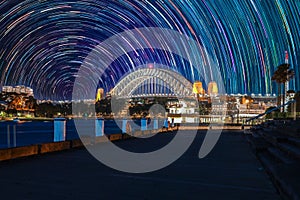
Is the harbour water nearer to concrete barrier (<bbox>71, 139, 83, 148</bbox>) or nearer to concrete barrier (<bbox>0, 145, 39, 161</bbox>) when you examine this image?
concrete barrier (<bbox>0, 145, 39, 161</bbox>)

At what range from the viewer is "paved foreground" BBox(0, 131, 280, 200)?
299 inches

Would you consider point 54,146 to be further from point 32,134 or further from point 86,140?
point 32,134

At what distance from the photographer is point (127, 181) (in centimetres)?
914

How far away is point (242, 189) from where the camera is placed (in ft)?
27.3

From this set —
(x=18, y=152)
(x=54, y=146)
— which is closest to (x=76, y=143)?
(x=54, y=146)

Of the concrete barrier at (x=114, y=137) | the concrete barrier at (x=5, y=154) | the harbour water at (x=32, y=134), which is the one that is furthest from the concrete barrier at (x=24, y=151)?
the concrete barrier at (x=114, y=137)

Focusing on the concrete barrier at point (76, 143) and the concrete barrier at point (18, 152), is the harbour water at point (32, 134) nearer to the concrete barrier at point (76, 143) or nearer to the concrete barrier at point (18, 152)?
the concrete barrier at point (18, 152)

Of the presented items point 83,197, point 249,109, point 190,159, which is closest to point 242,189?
point 83,197

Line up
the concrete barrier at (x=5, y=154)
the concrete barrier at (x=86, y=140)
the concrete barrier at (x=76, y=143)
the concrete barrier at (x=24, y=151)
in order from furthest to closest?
the concrete barrier at (x=86, y=140)
the concrete barrier at (x=76, y=143)
the concrete barrier at (x=24, y=151)
the concrete barrier at (x=5, y=154)

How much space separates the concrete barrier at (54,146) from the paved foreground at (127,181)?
5.31 ft

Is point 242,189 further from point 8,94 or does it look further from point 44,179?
point 8,94

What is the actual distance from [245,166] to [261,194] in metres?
4.54

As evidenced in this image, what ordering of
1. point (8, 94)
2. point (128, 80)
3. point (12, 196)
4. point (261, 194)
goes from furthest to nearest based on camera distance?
point (128, 80), point (8, 94), point (261, 194), point (12, 196)

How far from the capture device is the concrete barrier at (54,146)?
47.8ft
